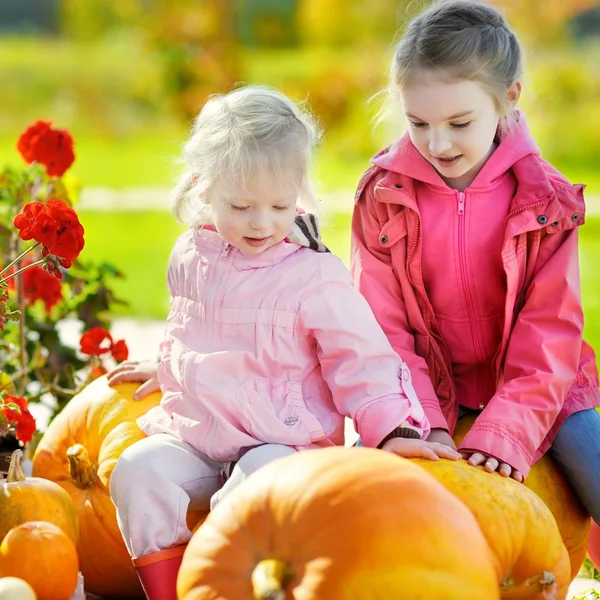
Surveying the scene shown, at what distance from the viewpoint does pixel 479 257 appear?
9.53ft

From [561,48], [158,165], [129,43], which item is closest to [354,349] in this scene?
[561,48]

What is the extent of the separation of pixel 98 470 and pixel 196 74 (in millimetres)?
13428

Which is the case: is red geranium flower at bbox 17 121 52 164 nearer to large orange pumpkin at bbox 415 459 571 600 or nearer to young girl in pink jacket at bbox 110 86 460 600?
young girl in pink jacket at bbox 110 86 460 600

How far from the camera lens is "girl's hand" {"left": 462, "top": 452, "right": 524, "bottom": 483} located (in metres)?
2.65

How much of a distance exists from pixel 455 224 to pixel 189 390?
0.85m

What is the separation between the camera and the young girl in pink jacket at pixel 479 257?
2.71 metres

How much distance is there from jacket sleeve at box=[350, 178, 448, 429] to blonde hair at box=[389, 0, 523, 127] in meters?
0.38

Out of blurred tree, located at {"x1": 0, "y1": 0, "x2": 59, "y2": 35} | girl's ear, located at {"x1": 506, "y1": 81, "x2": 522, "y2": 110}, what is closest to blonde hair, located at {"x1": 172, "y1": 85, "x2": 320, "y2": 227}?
girl's ear, located at {"x1": 506, "y1": 81, "x2": 522, "y2": 110}

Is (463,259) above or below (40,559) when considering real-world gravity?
above

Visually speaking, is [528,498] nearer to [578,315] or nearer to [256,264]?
[578,315]

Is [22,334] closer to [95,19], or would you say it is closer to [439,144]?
[439,144]

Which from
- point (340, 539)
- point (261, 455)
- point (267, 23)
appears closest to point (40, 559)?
point (261, 455)

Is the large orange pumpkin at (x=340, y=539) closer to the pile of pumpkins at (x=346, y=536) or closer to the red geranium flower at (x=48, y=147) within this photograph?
the pile of pumpkins at (x=346, y=536)

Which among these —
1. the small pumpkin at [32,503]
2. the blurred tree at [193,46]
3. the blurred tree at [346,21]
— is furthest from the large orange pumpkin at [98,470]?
the blurred tree at [346,21]
